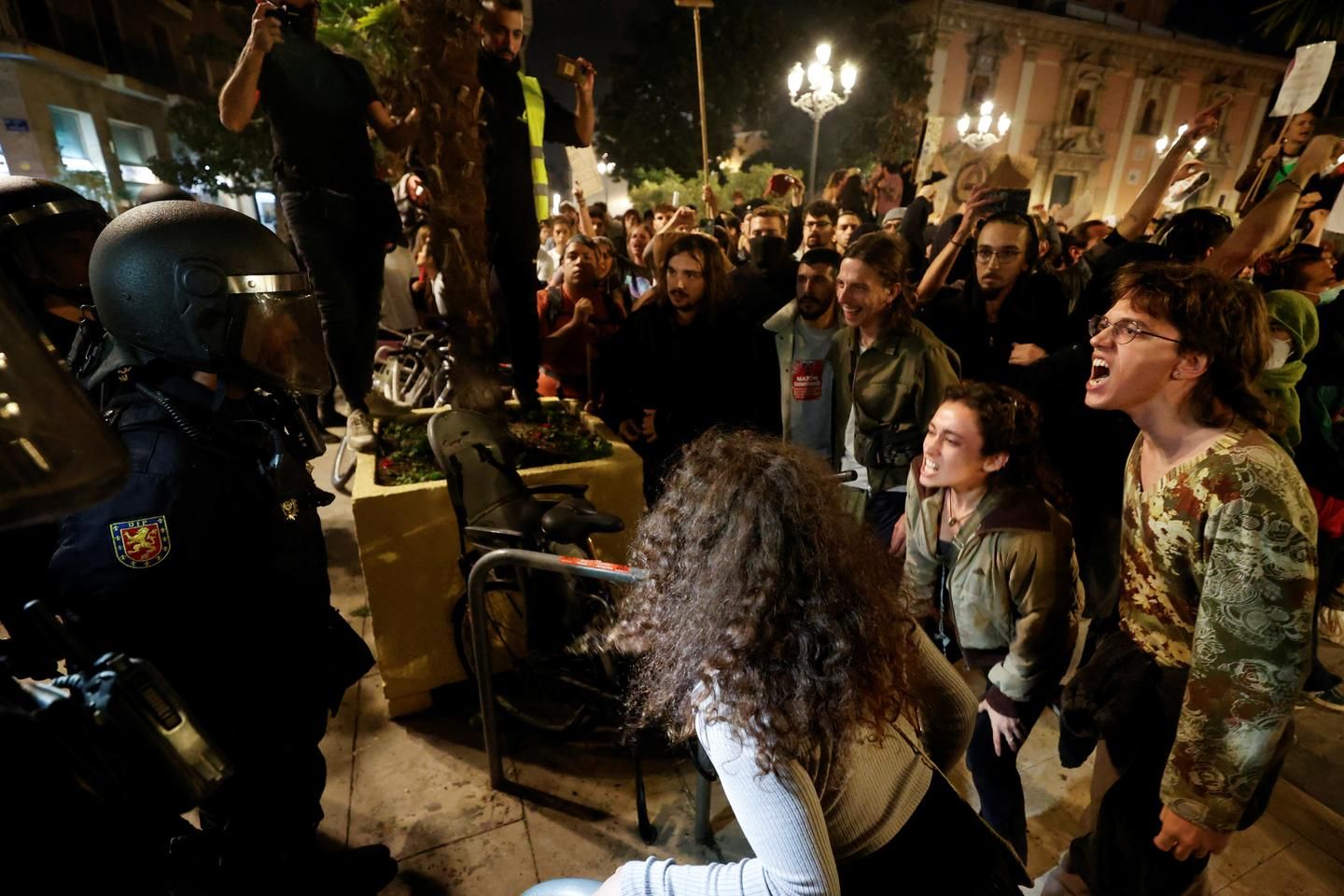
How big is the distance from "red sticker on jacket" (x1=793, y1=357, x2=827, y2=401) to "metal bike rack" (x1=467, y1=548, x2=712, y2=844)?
62.8 inches

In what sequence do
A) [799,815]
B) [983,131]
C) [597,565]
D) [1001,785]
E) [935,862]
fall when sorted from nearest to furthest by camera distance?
1. [799,815]
2. [935,862]
3. [597,565]
4. [1001,785]
5. [983,131]

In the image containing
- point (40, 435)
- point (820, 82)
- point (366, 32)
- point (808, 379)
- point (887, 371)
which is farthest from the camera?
point (820, 82)

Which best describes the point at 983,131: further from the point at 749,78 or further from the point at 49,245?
the point at 49,245

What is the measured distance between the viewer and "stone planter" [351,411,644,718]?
286 cm

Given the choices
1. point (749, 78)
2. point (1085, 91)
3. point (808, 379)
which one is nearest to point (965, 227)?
point (808, 379)

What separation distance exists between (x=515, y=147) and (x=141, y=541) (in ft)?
9.51

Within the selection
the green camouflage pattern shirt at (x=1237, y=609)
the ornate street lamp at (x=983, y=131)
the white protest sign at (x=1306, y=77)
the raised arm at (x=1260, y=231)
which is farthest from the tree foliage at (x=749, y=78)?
the green camouflage pattern shirt at (x=1237, y=609)

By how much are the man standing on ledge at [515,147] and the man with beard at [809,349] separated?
1.53m

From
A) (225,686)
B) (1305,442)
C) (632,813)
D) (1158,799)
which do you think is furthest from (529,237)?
(1305,442)

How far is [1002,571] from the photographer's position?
2.03 m

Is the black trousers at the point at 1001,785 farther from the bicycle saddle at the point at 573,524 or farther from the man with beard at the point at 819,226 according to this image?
the man with beard at the point at 819,226

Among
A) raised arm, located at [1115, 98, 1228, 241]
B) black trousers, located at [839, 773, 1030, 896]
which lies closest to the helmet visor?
black trousers, located at [839, 773, 1030, 896]

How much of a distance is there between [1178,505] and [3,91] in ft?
90.4

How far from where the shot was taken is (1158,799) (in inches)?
68.2
